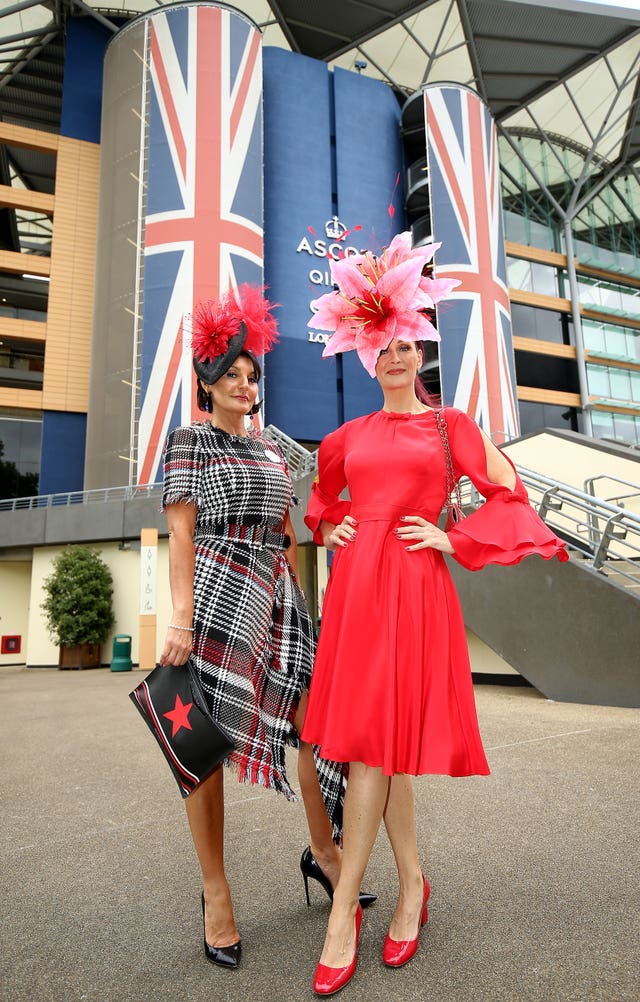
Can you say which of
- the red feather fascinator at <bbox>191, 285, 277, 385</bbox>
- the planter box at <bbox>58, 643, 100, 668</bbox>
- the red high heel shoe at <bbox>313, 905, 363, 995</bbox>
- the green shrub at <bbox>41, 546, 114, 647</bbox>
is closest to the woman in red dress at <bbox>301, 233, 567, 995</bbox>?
the red high heel shoe at <bbox>313, 905, 363, 995</bbox>

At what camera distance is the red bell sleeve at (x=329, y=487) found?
2.35 meters

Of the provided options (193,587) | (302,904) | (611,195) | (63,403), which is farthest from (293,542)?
(611,195)

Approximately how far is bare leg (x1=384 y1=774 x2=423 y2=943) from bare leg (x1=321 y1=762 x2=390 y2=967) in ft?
0.37

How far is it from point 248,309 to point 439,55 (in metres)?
26.6

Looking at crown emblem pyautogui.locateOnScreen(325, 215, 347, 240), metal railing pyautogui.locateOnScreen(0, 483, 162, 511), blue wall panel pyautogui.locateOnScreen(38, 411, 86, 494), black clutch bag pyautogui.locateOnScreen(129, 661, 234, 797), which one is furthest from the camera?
crown emblem pyautogui.locateOnScreen(325, 215, 347, 240)

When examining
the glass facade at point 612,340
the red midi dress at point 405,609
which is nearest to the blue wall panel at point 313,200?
the glass facade at point 612,340

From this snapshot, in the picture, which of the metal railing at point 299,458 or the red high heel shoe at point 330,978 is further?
the metal railing at point 299,458

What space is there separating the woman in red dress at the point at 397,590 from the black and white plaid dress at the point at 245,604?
0.46 feet

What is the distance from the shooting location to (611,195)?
3133 cm

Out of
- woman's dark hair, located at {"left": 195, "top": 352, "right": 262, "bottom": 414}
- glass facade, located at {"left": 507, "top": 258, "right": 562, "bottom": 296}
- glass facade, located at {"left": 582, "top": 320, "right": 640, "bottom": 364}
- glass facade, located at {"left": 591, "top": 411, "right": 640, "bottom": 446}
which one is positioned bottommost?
woman's dark hair, located at {"left": 195, "top": 352, "right": 262, "bottom": 414}

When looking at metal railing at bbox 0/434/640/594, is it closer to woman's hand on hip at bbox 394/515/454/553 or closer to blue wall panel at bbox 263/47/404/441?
woman's hand on hip at bbox 394/515/454/553

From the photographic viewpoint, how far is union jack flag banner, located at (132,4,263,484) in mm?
18453

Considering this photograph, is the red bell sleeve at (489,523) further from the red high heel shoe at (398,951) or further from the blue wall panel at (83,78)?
the blue wall panel at (83,78)

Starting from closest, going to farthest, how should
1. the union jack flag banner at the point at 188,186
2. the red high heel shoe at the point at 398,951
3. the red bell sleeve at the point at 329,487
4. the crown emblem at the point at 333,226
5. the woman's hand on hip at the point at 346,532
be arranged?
1. the red high heel shoe at the point at 398,951
2. the woman's hand on hip at the point at 346,532
3. the red bell sleeve at the point at 329,487
4. the union jack flag banner at the point at 188,186
5. the crown emblem at the point at 333,226
